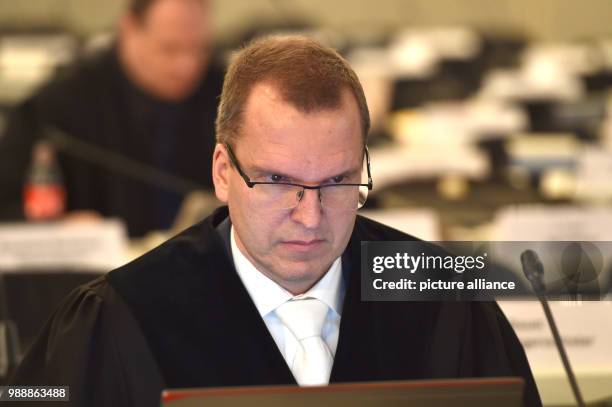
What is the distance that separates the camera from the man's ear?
4.52 feet

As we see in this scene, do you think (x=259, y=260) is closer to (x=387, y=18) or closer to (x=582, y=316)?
(x=582, y=316)

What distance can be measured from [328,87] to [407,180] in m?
2.72

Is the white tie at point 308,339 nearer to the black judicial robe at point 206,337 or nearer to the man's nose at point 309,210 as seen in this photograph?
the black judicial robe at point 206,337

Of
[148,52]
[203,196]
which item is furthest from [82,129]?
[203,196]

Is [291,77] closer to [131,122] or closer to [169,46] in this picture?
[169,46]

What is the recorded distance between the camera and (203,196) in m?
3.46

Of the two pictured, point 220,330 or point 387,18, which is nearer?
point 220,330

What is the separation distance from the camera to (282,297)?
141 cm

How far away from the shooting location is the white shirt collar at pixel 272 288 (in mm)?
1408

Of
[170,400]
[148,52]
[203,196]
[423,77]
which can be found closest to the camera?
[170,400]

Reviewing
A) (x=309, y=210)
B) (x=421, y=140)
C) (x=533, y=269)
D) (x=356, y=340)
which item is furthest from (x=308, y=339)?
(x=421, y=140)

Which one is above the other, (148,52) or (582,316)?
(148,52)

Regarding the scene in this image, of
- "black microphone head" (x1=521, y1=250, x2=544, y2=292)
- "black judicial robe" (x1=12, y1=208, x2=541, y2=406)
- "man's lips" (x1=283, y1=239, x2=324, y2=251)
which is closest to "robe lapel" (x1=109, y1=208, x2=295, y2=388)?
"black judicial robe" (x1=12, y1=208, x2=541, y2=406)

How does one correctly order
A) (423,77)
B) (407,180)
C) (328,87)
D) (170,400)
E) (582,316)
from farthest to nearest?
(423,77)
(407,180)
(582,316)
(328,87)
(170,400)
